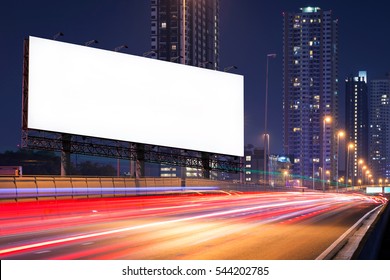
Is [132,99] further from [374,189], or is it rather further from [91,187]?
[374,189]

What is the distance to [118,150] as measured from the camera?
5931 cm

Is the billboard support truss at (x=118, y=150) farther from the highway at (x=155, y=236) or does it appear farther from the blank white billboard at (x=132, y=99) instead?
the highway at (x=155, y=236)

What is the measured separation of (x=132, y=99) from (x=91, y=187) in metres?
18.1

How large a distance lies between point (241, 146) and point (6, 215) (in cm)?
4261

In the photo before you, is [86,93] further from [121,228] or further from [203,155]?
[121,228]

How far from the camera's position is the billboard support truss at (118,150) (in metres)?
54.3

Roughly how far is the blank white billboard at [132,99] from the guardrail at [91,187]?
3814mm

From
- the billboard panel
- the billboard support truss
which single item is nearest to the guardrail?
the billboard support truss

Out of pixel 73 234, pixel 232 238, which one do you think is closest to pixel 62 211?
pixel 73 234

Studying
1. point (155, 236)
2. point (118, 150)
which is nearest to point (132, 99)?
point (118, 150)

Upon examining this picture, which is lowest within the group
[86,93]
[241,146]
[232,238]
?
[232,238]

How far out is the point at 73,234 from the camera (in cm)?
1812

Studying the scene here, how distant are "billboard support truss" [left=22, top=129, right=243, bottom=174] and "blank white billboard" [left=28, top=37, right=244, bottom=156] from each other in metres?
1.37
